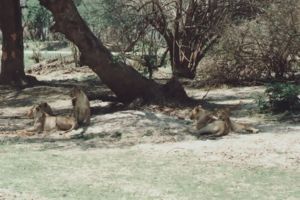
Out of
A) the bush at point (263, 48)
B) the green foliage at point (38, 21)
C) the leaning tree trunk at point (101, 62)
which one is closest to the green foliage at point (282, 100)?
the leaning tree trunk at point (101, 62)

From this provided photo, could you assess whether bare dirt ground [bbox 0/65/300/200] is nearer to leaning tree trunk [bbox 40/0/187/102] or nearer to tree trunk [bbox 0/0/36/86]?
leaning tree trunk [bbox 40/0/187/102]

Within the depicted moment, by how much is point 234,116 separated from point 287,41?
635cm

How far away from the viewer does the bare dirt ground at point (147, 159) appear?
8.29 meters

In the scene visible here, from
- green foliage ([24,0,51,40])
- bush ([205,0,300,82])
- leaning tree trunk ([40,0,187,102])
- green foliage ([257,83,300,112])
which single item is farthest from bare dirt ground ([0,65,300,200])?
green foliage ([24,0,51,40])

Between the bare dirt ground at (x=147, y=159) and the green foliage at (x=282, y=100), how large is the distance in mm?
350

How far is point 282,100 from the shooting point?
15.3 metres

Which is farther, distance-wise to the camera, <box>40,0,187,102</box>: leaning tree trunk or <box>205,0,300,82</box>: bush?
<box>205,0,300,82</box>: bush

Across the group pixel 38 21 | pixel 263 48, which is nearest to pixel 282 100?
pixel 263 48

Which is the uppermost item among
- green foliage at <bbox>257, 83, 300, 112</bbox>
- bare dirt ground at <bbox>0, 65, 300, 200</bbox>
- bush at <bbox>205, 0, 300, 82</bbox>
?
bush at <bbox>205, 0, 300, 82</bbox>

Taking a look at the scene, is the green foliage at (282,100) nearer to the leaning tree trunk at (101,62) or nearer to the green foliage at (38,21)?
the leaning tree trunk at (101,62)

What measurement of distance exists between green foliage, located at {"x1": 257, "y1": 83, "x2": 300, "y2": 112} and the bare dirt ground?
0.35 m

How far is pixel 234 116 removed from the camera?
50.2ft

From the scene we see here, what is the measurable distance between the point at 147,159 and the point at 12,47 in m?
11.6

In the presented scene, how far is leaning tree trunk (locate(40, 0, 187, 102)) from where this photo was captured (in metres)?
14.9
